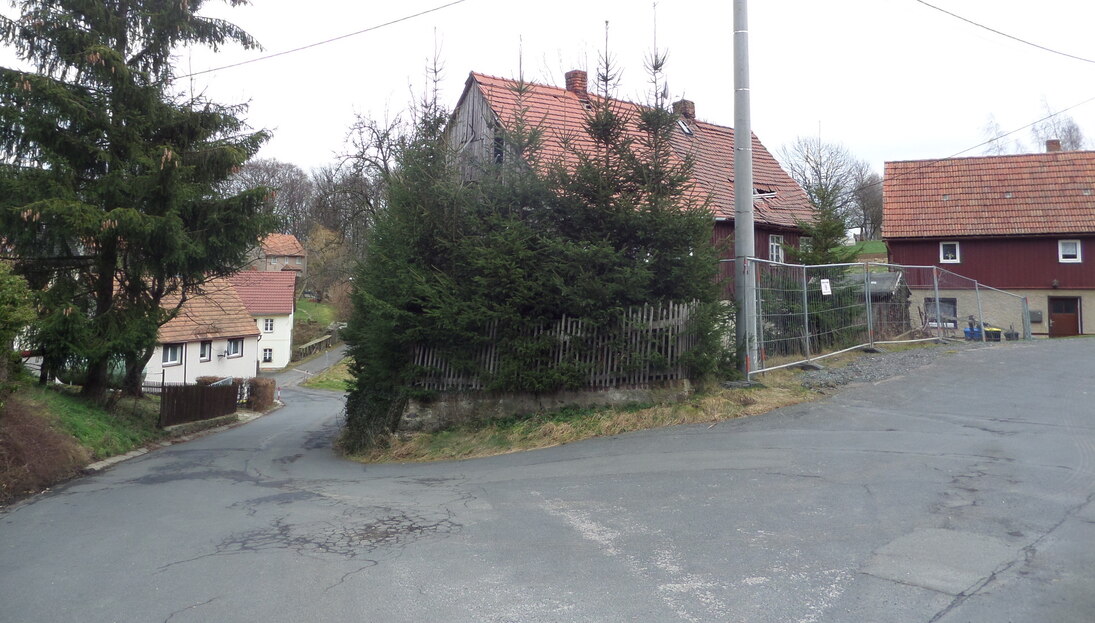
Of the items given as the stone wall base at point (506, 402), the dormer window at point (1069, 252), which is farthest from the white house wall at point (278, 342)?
the stone wall base at point (506, 402)

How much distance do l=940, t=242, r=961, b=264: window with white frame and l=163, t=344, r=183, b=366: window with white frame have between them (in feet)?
117

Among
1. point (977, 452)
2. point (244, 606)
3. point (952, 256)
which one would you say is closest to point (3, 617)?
point (244, 606)

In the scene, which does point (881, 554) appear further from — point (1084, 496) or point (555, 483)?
point (555, 483)

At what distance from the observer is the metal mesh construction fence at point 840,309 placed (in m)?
13.0

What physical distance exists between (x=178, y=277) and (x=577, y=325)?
11.2m

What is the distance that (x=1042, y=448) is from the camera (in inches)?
336

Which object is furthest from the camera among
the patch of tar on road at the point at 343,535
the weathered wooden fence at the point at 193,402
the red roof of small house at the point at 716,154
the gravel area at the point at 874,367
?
the weathered wooden fence at the point at 193,402

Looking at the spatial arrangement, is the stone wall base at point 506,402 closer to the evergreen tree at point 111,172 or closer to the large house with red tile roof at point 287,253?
the evergreen tree at point 111,172

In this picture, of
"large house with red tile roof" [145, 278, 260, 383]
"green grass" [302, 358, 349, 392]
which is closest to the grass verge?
"large house with red tile roof" [145, 278, 260, 383]

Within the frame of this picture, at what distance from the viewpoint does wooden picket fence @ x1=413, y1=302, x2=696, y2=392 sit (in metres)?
11.8

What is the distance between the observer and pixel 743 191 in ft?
40.9

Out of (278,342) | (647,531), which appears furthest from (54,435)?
(278,342)

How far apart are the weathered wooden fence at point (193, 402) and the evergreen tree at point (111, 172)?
3.07 m

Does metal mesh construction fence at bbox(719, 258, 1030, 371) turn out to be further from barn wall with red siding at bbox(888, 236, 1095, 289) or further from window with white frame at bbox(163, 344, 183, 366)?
window with white frame at bbox(163, 344, 183, 366)
